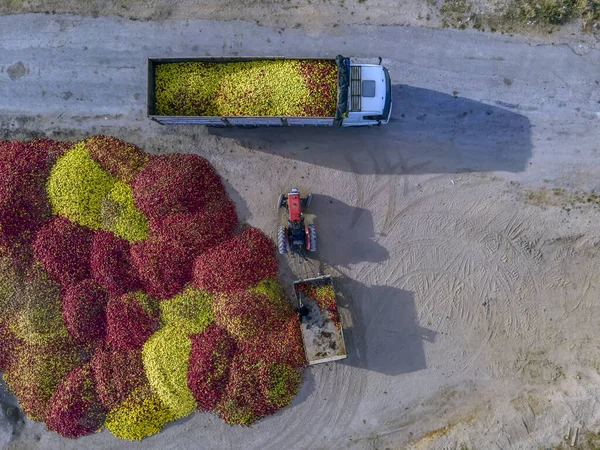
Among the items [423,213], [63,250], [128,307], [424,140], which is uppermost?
[424,140]

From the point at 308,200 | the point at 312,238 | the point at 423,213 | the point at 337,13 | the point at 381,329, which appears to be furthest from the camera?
the point at 337,13

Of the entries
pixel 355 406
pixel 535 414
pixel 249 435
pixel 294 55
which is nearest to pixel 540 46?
pixel 294 55

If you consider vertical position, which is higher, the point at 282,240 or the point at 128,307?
the point at 282,240

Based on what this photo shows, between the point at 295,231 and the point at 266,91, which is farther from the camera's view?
the point at 295,231

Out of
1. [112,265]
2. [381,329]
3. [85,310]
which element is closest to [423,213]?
[381,329]

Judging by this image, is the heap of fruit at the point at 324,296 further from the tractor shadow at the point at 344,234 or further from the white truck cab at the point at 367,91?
the white truck cab at the point at 367,91

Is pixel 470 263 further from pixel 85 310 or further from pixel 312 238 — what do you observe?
pixel 85 310

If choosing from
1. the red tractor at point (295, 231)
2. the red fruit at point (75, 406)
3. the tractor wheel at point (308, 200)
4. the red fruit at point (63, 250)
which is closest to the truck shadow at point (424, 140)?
the tractor wheel at point (308, 200)

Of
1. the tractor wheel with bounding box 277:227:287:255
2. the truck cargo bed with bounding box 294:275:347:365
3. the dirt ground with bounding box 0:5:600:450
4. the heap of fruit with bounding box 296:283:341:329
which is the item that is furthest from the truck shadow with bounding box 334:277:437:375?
the tractor wheel with bounding box 277:227:287:255
